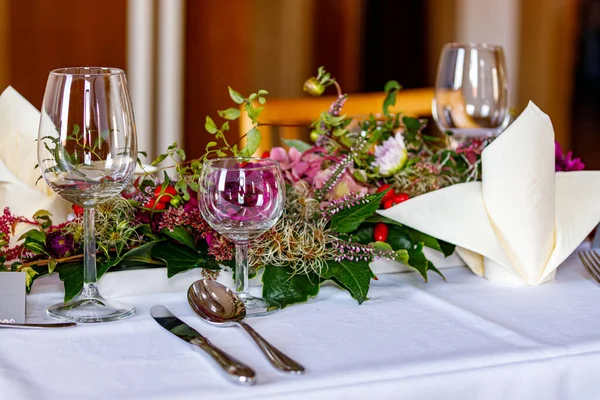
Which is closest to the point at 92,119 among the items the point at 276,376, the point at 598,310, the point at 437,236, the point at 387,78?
the point at 276,376

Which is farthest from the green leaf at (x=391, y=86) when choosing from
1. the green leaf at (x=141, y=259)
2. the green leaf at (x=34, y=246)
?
the green leaf at (x=34, y=246)

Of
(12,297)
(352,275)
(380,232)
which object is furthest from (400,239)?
(12,297)

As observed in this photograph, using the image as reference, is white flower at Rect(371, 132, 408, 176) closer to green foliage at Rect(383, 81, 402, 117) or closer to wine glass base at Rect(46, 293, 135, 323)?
green foliage at Rect(383, 81, 402, 117)

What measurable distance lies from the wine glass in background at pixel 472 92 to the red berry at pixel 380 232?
28 centimetres

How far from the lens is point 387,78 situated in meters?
3.29

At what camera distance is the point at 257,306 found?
824 millimetres

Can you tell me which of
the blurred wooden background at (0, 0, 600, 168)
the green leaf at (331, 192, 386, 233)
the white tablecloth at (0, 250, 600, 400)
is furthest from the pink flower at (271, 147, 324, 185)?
the blurred wooden background at (0, 0, 600, 168)

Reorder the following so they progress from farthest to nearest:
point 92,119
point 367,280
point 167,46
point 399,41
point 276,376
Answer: point 399,41, point 167,46, point 367,280, point 92,119, point 276,376

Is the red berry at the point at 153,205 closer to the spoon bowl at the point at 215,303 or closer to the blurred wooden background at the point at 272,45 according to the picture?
the spoon bowl at the point at 215,303

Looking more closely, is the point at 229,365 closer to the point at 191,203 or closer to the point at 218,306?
the point at 218,306

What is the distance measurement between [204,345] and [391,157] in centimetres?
49

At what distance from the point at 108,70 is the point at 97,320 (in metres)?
0.24

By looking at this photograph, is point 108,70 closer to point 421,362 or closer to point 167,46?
point 421,362

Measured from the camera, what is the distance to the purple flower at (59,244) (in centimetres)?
88
